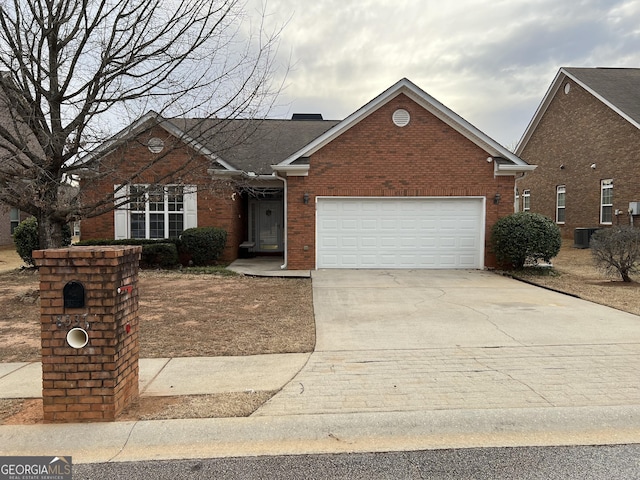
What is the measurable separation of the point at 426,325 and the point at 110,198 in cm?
646

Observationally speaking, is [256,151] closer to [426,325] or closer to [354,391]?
[426,325]

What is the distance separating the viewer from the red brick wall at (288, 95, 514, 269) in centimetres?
1292

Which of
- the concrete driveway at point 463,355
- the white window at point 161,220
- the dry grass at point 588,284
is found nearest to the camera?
the concrete driveway at point 463,355

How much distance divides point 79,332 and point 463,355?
13.9 feet

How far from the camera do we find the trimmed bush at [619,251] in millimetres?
10633

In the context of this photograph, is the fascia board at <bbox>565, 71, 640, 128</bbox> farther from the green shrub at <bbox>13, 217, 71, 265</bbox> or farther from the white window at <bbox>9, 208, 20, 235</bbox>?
the white window at <bbox>9, 208, 20, 235</bbox>

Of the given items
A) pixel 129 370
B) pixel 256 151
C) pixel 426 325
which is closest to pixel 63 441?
pixel 129 370

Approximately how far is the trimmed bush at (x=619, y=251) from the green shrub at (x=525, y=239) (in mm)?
1044

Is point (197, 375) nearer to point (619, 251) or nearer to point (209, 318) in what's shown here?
point (209, 318)

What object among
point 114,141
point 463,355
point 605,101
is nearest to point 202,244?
point 114,141

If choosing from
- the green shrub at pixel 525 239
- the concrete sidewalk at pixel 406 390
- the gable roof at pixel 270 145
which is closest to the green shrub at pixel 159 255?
the gable roof at pixel 270 145

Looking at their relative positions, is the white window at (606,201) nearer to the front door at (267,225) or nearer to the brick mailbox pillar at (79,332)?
the front door at (267,225)

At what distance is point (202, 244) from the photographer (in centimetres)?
1355

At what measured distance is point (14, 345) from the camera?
19.3 feet
